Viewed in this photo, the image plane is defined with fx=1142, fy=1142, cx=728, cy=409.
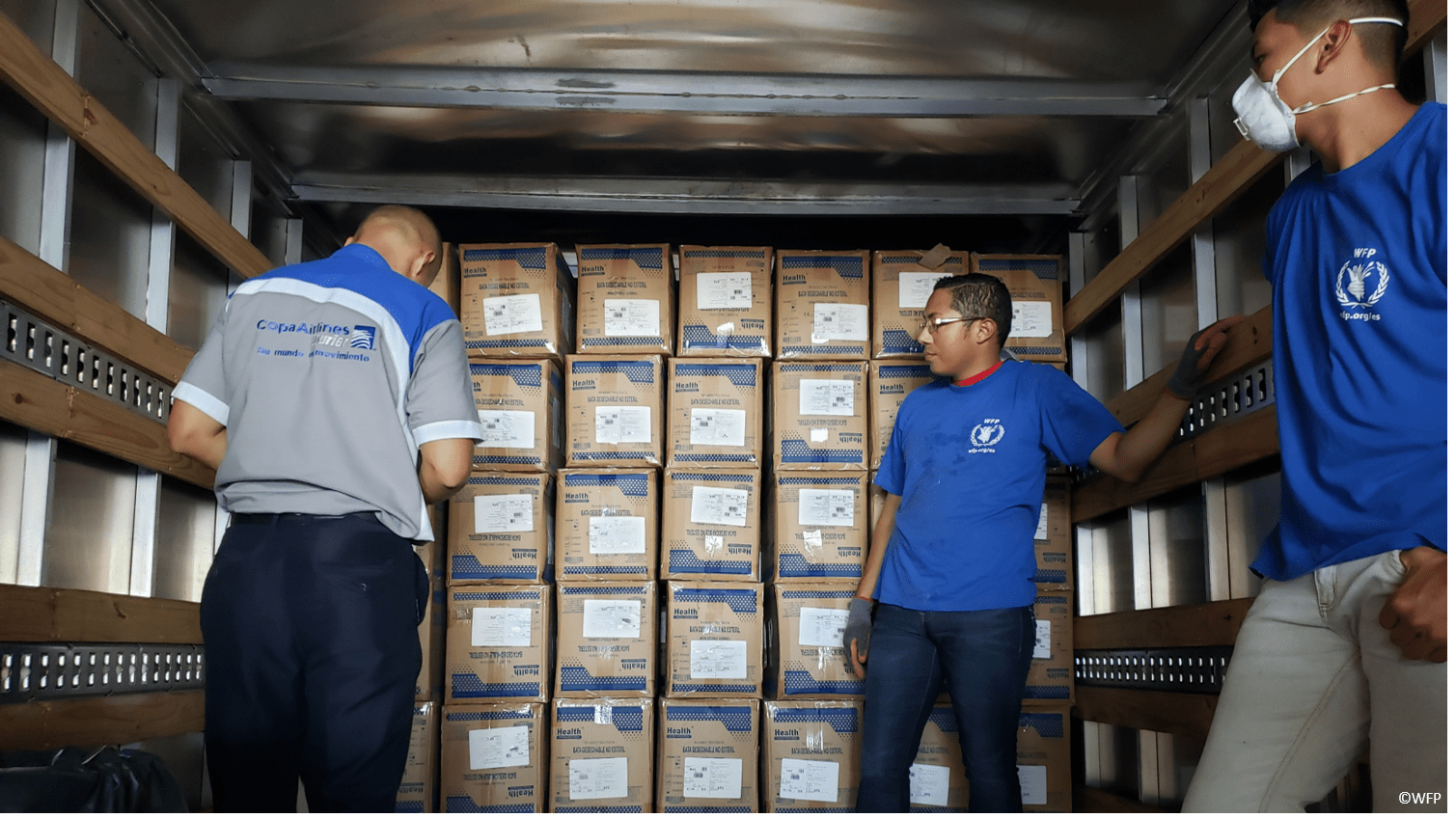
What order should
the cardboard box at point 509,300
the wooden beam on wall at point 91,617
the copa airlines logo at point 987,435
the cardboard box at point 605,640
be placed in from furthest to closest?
the cardboard box at point 509,300 → the cardboard box at point 605,640 → the copa airlines logo at point 987,435 → the wooden beam on wall at point 91,617

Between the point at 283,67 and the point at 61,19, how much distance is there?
2.24 ft

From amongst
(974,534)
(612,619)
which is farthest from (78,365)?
(974,534)

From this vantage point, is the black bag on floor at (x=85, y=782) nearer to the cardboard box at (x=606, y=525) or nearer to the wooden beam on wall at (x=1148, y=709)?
the cardboard box at (x=606, y=525)

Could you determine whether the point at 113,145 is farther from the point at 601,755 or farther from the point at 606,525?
the point at 601,755

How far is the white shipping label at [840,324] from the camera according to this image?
4.01m

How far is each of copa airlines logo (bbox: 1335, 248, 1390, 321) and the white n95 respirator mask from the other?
0.28 m

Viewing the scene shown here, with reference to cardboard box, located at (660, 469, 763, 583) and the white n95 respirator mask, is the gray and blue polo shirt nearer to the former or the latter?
the white n95 respirator mask

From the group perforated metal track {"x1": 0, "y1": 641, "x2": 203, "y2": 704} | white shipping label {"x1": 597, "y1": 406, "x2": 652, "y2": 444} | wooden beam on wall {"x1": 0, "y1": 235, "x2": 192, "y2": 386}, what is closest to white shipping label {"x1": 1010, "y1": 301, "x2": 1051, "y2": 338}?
white shipping label {"x1": 597, "y1": 406, "x2": 652, "y2": 444}

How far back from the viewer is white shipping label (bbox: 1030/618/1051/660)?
3.84m

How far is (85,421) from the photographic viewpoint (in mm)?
2684

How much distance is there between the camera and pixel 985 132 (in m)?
3.81

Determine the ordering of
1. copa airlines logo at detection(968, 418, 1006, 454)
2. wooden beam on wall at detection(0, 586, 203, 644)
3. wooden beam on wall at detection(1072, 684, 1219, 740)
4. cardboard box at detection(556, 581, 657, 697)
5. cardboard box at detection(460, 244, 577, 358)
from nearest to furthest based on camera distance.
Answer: wooden beam on wall at detection(0, 586, 203, 644) → wooden beam on wall at detection(1072, 684, 1219, 740) → copa airlines logo at detection(968, 418, 1006, 454) → cardboard box at detection(556, 581, 657, 697) → cardboard box at detection(460, 244, 577, 358)

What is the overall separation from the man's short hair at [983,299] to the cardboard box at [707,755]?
1.47 m

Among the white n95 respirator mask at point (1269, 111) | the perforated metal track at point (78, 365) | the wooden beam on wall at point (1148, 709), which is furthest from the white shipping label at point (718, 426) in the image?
the white n95 respirator mask at point (1269, 111)
